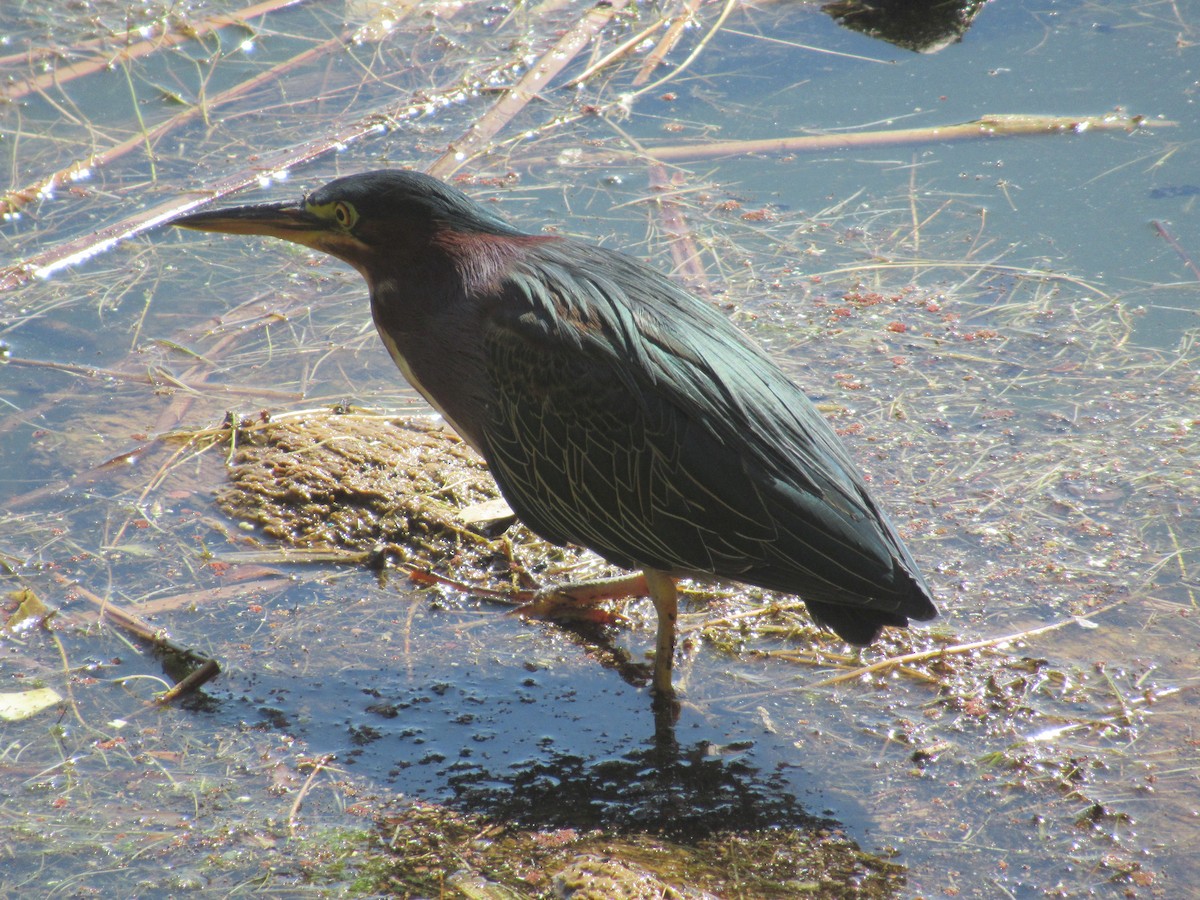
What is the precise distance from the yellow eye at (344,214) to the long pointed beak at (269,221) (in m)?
0.06

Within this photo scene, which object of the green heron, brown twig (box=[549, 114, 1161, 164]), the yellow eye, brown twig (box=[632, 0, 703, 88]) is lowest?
the green heron

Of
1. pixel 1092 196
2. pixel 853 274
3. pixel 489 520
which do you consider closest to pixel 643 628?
pixel 489 520

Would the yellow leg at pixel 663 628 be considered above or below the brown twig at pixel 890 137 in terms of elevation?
below

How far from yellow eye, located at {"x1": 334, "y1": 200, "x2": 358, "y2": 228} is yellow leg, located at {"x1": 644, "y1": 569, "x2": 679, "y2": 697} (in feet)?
5.05

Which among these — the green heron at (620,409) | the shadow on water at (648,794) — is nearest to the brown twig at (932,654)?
the green heron at (620,409)

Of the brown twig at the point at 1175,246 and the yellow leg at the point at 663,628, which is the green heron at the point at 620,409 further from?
the brown twig at the point at 1175,246

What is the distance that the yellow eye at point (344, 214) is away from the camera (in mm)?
4148

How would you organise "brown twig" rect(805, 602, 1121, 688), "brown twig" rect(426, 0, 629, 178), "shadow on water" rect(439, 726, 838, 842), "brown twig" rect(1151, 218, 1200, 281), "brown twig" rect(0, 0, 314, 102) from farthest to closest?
1. "brown twig" rect(0, 0, 314, 102)
2. "brown twig" rect(426, 0, 629, 178)
3. "brown twig" rect(1151, 218, 1200, 281)
4. "brown twig" rect(805, 602, 1121, 688)
5. "shadow on water" rect(439, 726, 838, 842)

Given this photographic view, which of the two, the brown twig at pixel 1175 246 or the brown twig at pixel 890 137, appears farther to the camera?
the brown twig at pixel 890 137

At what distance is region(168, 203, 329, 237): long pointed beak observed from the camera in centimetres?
425

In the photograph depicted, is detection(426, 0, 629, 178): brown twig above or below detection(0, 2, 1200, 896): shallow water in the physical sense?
above

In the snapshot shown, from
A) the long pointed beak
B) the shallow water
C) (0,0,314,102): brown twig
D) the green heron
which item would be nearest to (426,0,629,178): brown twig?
the shallow water

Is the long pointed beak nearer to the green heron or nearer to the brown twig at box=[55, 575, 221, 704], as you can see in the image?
the green heron

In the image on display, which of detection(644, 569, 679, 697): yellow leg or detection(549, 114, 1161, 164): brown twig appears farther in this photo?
detection(549, 114, 1161, 164): brown twig
